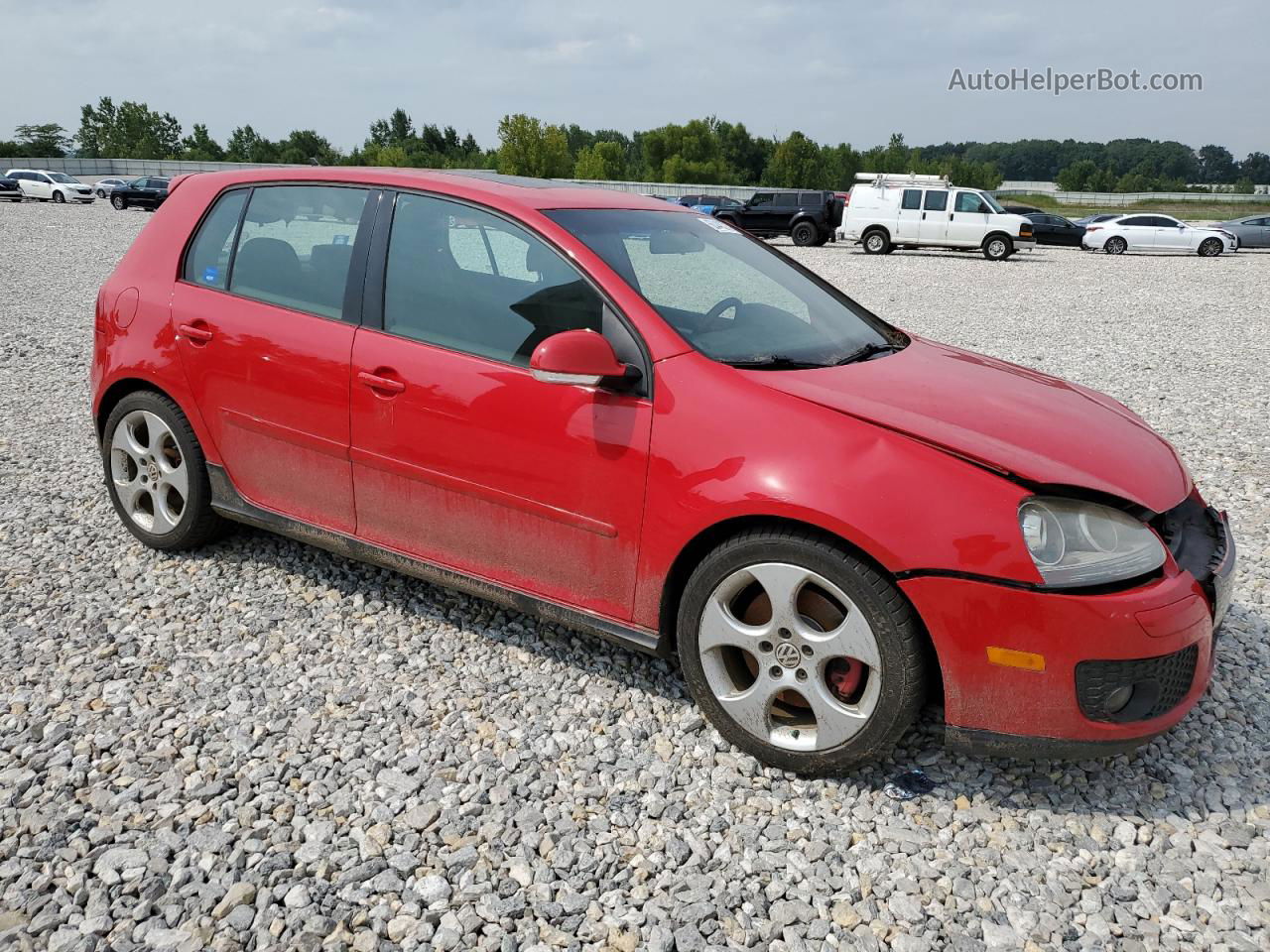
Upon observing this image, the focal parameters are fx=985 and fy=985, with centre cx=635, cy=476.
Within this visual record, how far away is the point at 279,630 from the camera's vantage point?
3818mm

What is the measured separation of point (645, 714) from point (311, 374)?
1722 millimetres

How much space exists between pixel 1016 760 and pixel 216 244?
362 cm

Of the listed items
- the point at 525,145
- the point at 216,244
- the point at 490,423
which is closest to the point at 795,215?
the point at 216,244

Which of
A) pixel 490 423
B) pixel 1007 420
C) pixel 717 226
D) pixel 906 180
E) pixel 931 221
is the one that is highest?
pixel 906 180

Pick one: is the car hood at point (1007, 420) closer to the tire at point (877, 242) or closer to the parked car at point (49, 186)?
the tire at point (877, 242)

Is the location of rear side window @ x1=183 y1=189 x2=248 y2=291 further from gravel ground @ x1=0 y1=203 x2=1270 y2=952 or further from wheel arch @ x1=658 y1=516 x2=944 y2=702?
wheel arch @ x1=658 y1=516 x2=944 y2=702

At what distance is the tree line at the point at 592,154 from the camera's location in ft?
248

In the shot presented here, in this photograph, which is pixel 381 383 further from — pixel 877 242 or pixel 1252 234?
pixel 1252 234

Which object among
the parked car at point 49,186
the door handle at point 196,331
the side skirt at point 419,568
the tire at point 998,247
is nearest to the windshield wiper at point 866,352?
the side skirt at point 419,568

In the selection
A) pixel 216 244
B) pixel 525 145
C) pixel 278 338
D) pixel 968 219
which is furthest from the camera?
pixel 525 145

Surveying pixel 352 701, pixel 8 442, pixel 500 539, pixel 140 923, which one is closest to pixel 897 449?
pixel 500 539

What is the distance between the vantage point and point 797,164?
86062mm

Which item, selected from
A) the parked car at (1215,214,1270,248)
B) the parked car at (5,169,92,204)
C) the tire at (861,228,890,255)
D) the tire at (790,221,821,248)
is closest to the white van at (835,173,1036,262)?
the tire at (861,228,890,255)

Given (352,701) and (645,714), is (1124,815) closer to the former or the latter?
(645,714)
